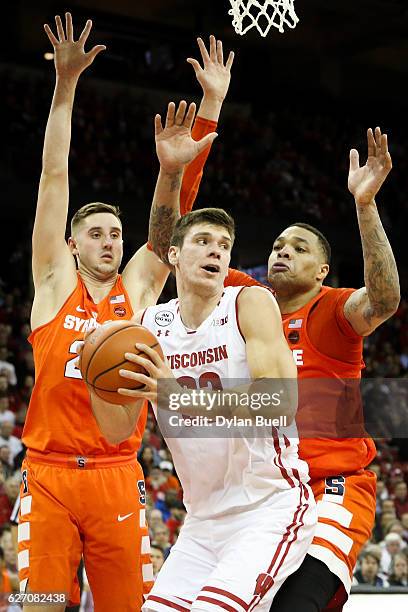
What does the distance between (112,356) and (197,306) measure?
50 cm

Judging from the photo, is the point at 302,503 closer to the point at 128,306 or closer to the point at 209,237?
the point at 209,237

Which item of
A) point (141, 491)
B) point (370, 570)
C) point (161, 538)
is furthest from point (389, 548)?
point (141, 491)

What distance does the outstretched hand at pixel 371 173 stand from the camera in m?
3.85

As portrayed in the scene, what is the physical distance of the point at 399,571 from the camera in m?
9.02

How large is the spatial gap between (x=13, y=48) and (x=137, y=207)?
20.6 feet

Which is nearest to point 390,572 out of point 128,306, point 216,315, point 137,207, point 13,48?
point 128,306

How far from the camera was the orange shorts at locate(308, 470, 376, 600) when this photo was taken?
3369 mm

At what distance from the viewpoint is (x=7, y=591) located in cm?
662

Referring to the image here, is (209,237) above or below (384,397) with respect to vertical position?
below

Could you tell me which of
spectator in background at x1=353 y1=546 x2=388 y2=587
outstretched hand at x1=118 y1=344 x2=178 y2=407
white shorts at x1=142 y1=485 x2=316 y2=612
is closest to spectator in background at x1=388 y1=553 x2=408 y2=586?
spectator in background at x1=353 y1=546 x2=388 y2=587

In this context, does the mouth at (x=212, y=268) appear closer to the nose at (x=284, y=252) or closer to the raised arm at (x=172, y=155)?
the nose at (x=284, y=252)

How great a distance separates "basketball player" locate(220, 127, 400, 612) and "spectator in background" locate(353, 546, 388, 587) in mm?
5317

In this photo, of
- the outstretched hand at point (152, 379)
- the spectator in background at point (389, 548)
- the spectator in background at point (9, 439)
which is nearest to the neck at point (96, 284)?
the outstretched hand at point (152, 379)

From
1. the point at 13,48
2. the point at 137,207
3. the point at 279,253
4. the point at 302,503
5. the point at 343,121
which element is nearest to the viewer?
the point at 302,503
